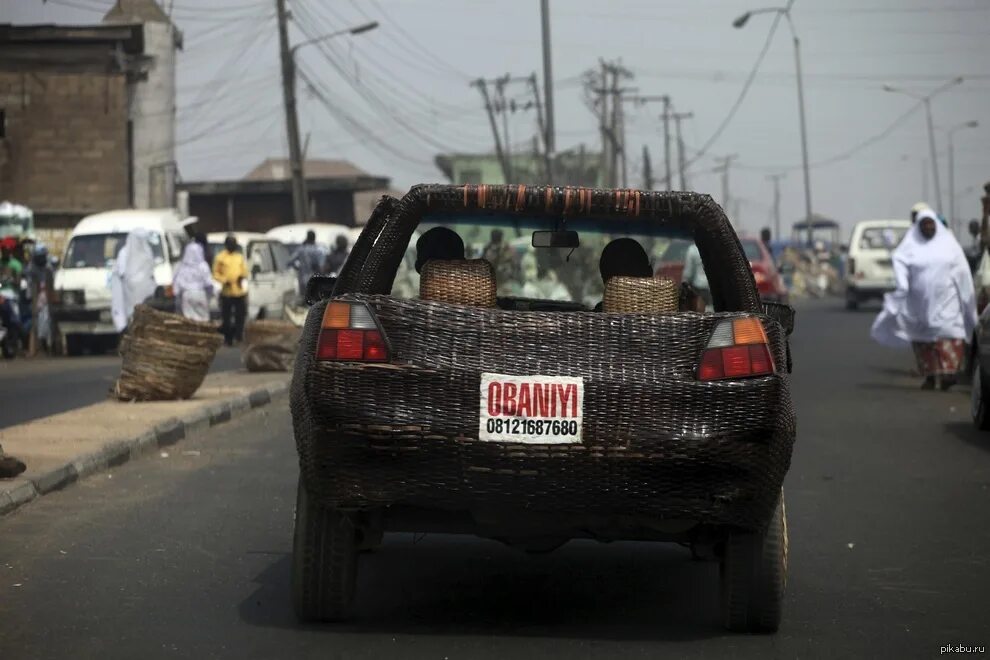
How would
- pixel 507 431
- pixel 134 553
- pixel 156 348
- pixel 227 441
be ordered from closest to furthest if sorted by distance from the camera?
1. pixel 507 431
2. pixel 134 553
3. pixel 227 441
4. pixel 156 348

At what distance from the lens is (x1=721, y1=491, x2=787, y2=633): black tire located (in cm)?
588

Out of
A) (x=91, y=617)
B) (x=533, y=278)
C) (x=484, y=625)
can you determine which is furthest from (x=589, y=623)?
(x=533, y=278)

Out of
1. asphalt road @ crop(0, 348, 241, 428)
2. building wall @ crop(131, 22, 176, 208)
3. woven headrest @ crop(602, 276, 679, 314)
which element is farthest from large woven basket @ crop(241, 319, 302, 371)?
building wall @ crop(131, 22, 176, 208)

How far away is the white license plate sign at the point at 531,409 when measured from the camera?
5504mm

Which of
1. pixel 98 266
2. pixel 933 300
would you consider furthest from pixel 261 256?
pixel 933 300

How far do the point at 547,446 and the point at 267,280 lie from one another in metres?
24.7

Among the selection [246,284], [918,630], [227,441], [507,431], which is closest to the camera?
[507,431]

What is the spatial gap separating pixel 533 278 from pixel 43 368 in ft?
21.4

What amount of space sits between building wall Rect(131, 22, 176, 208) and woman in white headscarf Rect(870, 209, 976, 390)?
3788cm

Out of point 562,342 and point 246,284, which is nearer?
point 562,342

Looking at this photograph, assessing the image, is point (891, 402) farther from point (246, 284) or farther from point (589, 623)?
point (246, 284)

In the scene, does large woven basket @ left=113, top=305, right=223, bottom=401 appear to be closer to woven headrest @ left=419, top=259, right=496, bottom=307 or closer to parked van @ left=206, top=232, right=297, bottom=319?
woven headrest @ left=419, top=259, right=496, bottom=307

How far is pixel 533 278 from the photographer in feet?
75.8

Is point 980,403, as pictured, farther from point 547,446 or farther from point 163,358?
point 547,446
